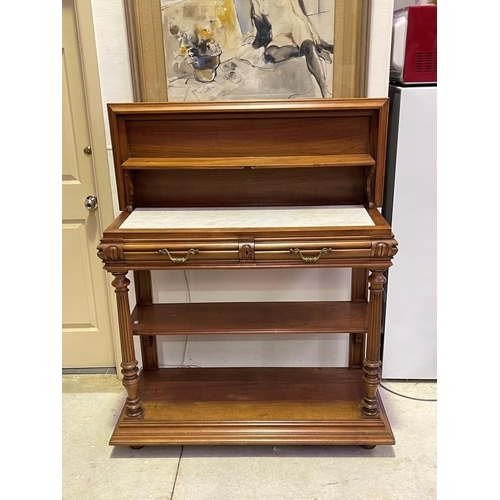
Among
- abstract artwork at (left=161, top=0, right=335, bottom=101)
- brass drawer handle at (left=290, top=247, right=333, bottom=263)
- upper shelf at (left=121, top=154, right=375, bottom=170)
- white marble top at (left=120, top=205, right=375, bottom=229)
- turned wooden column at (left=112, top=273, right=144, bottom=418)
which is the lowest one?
turned wooden column at (left=112, top=273, right=144, bottom=418)

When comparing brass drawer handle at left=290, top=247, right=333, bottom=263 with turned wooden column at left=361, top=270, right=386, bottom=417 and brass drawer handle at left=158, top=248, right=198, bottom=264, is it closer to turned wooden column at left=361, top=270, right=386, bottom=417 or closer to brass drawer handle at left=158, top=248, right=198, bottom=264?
turned wooden column at left=361, top=270, right=386, bottom=417

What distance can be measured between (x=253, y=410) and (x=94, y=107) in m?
1.43

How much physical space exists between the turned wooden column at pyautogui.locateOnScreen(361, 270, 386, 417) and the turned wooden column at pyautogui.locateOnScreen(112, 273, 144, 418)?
921 mm

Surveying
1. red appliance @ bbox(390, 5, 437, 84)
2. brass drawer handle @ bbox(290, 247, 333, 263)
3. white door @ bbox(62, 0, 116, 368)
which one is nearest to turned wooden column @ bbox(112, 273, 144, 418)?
white door @ bbox(62, 0, 116, 368)

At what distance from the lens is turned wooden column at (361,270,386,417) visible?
1.90m

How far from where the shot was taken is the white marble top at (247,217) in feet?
6.22

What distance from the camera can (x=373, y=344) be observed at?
198cm

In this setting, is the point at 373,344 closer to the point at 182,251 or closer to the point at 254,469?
the point at 254,469

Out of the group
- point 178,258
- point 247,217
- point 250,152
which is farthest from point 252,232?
point 250,152

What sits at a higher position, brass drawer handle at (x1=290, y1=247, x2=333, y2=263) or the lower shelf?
brass drawer handle at (x1=290, y1=247, x2=333, y2=263)

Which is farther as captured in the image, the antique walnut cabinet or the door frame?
the door frame

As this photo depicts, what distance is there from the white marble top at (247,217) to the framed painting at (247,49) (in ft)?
1.49

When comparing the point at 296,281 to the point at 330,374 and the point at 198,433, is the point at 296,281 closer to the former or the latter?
the point at 330,374

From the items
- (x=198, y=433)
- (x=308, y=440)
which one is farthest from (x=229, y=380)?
(x=308, y=440)
